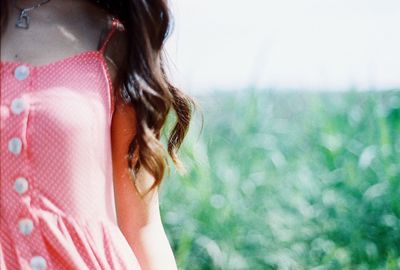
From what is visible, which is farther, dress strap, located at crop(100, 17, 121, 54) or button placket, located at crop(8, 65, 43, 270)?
dress strap, located at crop(100, 17, 121, 54)

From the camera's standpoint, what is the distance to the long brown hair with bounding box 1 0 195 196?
1674 mm

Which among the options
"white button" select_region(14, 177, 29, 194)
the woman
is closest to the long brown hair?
the woman

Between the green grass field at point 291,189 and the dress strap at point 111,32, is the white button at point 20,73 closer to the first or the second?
the dress strap at point 111,32

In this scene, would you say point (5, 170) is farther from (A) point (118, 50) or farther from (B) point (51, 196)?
(A) point (118, 50)

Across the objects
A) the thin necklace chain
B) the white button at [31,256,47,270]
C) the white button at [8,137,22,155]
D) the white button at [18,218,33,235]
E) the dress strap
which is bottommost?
the white button at [31,256,47,270]

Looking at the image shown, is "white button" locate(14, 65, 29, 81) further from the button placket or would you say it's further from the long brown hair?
the long brown hair

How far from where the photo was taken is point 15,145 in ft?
4.91

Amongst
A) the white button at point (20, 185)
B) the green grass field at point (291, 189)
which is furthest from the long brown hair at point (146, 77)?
the green grass field at point (291, 189)

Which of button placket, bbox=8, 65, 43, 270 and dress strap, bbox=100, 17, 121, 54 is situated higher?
dress strap, bbox=100, 17, 121, 54

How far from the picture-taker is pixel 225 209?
353 cm

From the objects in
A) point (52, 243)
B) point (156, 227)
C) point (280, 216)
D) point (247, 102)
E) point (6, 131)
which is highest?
point (6, 131)

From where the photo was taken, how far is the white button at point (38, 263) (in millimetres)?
1480

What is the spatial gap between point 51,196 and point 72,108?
148mm

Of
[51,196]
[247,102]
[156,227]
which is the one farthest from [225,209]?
[51,196]
